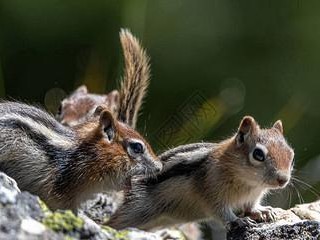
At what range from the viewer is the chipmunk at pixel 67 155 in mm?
4094

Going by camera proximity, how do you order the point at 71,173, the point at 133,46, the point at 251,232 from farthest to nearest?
the point at 133,46 → the point at 71,173 → the point at 251,232

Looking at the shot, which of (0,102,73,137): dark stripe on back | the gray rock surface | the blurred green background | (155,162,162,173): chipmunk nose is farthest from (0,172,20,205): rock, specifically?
the blurred green background

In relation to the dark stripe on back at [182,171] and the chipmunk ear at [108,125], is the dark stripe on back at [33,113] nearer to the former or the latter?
the chipmunk ear at [108,125]

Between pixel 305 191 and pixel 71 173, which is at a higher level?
pixel 71 173

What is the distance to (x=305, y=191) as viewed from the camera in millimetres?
6672

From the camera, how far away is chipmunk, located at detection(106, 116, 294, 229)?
183 inches

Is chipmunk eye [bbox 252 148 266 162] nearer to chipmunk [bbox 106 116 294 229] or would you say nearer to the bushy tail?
chipmunk [bbox 106 116 294 229]

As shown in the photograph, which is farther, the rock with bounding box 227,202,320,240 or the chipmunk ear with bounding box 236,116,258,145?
the chipmunk ear with bounding box 236,116,258,145

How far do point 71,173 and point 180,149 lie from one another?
68 centimetres

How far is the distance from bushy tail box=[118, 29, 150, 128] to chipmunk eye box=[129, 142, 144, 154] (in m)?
0.70

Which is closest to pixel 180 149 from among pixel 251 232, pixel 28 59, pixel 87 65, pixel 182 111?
pixel 251 232

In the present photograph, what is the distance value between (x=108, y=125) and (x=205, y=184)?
637 mm

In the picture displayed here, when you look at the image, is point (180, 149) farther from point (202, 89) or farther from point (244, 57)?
point (244, 57)

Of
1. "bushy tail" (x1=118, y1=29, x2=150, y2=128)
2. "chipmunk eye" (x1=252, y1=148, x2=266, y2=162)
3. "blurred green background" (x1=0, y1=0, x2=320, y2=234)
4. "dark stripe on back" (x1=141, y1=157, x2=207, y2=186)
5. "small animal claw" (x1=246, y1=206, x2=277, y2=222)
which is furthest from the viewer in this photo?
"blurred green background" (x1=0, y1=0, x2=320, y2=234)
